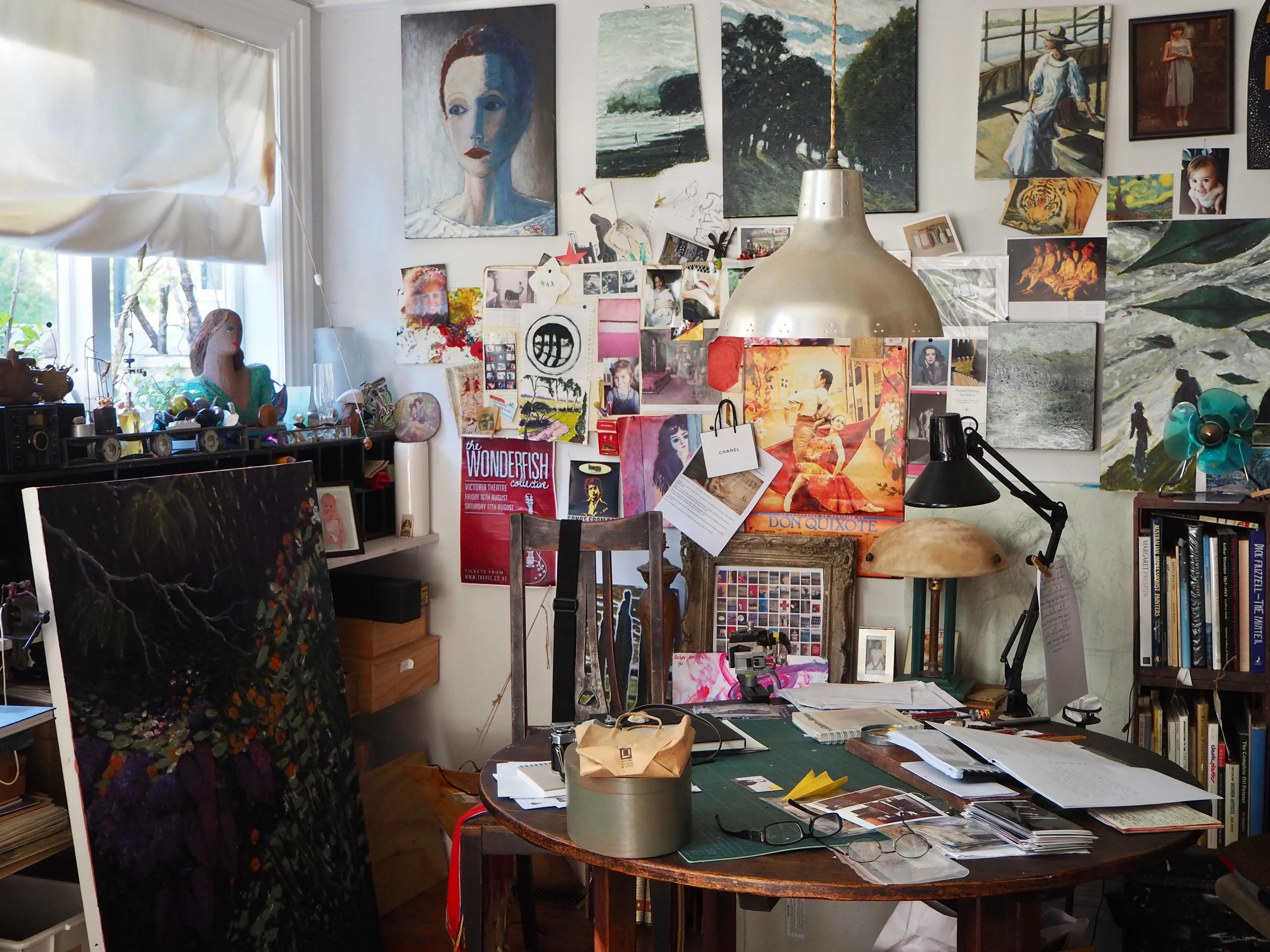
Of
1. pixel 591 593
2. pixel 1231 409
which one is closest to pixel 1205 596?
pixel 1231 409

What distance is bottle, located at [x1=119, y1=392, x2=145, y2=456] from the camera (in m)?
2.51

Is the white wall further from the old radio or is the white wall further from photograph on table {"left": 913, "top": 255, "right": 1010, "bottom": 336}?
the old radio

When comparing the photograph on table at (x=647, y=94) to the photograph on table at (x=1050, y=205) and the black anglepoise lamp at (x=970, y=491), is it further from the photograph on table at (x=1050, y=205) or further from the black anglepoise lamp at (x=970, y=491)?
the black anglepoise lamp at (x=970, y=491)

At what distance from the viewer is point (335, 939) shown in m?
2.66

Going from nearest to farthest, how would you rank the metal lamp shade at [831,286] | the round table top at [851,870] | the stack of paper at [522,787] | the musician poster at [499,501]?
the round table top at [851,870] → the metal lamp shade at [831,286] → the stack of paper at [522,787] → the musician poster at [499,501]

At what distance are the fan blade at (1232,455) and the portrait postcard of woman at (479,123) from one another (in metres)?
1.75

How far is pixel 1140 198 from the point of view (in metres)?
2.77

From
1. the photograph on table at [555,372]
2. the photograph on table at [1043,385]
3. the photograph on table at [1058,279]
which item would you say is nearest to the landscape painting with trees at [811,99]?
the photograph on table at [1058,279]

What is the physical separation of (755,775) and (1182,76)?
6.29 feet

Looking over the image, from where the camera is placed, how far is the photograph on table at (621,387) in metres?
3.19

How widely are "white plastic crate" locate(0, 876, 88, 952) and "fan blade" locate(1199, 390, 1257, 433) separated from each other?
8.45 feet

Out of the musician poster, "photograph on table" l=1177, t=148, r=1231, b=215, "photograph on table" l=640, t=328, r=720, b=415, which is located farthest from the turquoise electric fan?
the musician poster

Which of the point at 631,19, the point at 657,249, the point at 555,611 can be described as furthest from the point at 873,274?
the point at 631,19

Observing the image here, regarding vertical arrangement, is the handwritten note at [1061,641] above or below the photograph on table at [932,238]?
below
